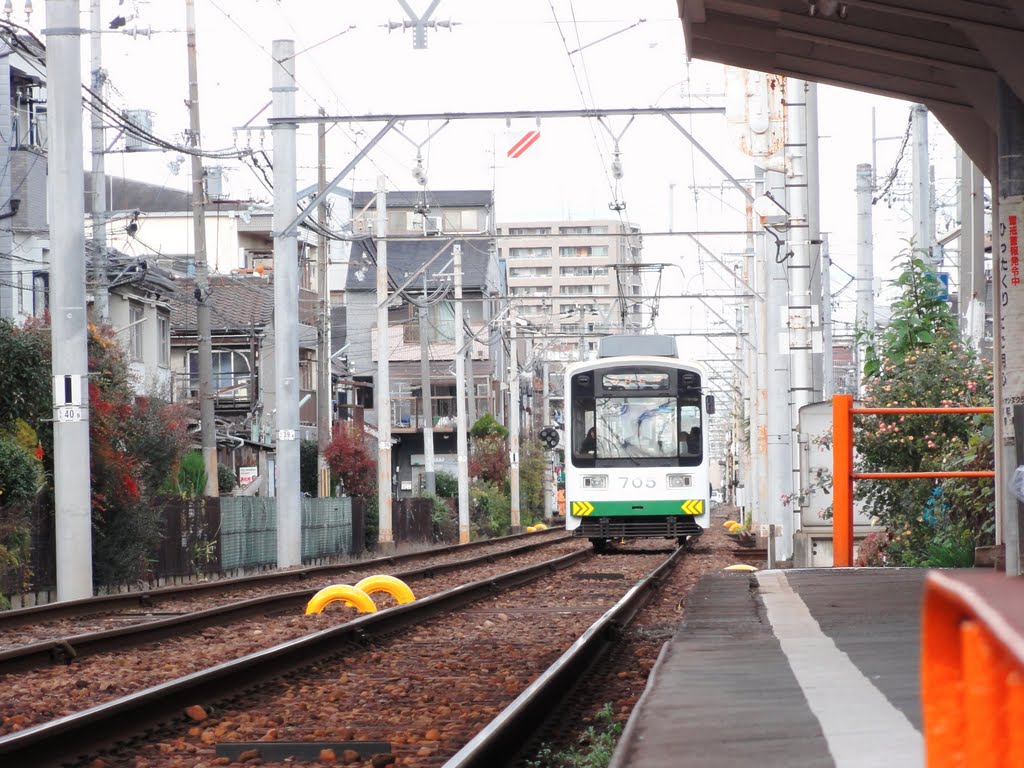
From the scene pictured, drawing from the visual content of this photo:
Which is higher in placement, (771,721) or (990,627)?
(990,627)

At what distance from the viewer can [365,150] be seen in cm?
1919

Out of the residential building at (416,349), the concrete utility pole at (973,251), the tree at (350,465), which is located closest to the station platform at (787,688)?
the concrete utility pole at (973,251)

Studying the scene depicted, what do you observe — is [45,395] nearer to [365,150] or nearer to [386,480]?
[365,150]

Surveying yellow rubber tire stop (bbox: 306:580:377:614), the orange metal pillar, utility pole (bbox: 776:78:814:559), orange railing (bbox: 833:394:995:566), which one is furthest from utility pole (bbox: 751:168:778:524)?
orange railing (bbox: 833:394:995:566)

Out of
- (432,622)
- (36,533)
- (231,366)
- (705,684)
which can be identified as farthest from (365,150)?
(231,366)

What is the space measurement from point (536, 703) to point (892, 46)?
167 inches

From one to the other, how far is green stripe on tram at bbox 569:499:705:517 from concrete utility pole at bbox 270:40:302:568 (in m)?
4.83

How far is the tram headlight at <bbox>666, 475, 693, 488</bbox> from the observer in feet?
84.1

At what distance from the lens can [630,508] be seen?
25672 millimetres

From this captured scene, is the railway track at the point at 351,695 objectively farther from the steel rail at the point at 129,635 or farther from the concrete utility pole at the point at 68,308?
the concrete utility pole at the point at 68,308

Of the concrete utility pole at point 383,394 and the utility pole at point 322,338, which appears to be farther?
the utility pole at point 322,338

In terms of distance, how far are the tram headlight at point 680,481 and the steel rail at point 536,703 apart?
1266cm

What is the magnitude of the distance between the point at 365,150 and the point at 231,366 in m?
34.9

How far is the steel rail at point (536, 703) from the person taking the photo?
5.86 m
